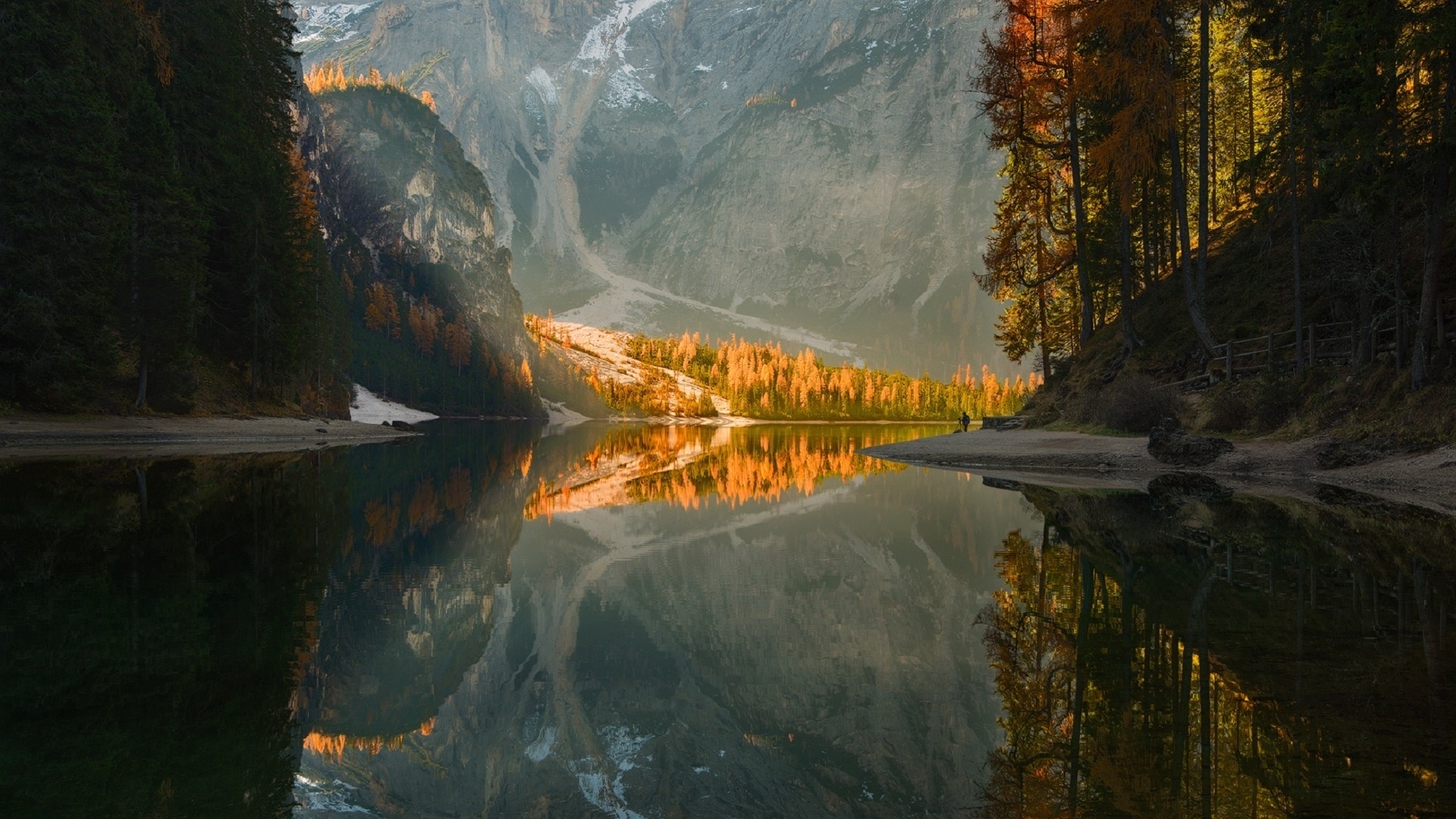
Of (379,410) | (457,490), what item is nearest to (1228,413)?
(457,490)

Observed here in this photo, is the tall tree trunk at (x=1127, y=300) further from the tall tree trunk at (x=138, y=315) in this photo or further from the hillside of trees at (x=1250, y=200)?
the tall tree trunk at (x=138, y=315)

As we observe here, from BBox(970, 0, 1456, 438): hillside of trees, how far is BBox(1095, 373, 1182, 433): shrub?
1724 millimetres

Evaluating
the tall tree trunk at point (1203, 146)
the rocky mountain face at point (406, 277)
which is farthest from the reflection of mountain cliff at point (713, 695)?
the rocky mountain face at point (406, 277)

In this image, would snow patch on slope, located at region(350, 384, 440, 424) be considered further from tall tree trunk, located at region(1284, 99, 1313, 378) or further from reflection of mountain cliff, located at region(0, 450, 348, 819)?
tall tree trunk, located at region(1284, 99, 1313, 378)

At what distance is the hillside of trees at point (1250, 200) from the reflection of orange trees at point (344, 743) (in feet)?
71.5

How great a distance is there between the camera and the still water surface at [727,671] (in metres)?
4.39

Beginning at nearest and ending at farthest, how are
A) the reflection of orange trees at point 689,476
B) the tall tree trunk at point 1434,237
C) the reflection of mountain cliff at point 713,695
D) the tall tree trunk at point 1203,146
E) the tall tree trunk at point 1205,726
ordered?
the tall tree trunk at point 1205,726
the reflection of mountain cliff at point 713,695
the tall tree trunk at point 1434,237
the reflection of orange trees at point 689,476
the tall tree trunk at point 1203,146

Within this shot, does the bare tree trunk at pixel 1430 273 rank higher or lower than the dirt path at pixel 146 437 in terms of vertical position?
higher

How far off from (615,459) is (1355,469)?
2965 cm

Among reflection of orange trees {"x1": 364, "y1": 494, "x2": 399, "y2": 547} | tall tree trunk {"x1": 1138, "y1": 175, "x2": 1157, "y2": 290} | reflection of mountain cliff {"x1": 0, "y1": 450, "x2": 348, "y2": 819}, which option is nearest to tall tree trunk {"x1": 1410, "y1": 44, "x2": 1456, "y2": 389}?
tall tree trunk {"x1": 1138, "y1": 175, "x2": 1157, "y2": 290}

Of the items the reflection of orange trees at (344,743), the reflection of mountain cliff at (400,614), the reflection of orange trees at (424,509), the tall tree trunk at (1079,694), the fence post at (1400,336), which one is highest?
the fence post at (1400,336)

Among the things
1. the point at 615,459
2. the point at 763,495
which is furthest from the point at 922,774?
the point at 615,459

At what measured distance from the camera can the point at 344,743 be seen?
17.1ft

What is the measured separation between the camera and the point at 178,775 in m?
4.27
